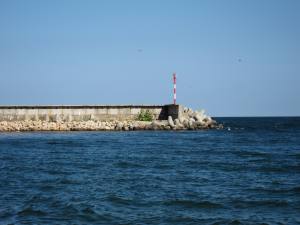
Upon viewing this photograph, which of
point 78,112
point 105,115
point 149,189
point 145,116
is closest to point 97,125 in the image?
point 105,115

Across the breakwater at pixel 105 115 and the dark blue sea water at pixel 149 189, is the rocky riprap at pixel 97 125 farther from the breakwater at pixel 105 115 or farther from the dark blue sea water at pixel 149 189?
the dark blue sea water at pixel 149 189

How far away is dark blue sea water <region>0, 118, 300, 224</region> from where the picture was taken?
12297 millimetres

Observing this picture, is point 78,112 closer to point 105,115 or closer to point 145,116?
point 105,115

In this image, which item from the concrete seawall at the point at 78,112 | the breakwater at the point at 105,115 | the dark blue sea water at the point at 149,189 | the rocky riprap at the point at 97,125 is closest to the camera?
the dark blue sea water at the point at 149,189

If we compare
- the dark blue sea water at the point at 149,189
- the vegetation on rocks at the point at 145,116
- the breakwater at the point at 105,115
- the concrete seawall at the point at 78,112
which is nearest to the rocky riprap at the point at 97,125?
the breakwater at the point at 105,115

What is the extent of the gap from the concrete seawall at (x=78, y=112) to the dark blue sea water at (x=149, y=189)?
25.9 m

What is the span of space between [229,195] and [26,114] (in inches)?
1609

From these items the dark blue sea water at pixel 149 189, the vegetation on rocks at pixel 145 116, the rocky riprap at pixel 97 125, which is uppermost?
the vegetation on rocks at pixel 145 116

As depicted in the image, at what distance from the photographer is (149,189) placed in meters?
15.8

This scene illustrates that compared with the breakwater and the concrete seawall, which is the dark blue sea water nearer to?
the breakwater

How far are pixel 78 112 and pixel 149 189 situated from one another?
3780 centimetres

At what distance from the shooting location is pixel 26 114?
52.5 meters

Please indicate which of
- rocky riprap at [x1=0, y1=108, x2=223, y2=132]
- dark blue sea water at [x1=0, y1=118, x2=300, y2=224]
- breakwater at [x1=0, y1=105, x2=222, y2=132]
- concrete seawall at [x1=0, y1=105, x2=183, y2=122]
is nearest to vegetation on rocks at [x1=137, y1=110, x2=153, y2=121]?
breakwater at [x1=0, y1=105, x2=222, y2=132]

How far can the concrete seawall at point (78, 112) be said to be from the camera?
172 ft
